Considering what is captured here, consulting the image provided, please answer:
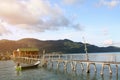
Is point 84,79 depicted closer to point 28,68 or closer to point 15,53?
point 28,68

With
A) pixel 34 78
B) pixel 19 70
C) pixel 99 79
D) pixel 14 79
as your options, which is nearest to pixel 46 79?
pixel 34 78

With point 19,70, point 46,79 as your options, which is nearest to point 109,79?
point 46,79

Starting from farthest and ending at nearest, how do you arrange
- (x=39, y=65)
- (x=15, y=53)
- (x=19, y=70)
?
1. (x=15, y=53)
2. (x=39, y=65)
3. (x=19, y=70)

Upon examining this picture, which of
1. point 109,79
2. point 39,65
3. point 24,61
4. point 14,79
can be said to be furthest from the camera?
point 24,61

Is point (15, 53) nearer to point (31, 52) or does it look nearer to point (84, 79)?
point (31, 52)

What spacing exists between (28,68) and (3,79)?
19621 millimetres

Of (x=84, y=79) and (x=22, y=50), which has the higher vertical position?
(x=22, y=50)

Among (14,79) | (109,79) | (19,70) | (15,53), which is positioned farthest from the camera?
(15,53)

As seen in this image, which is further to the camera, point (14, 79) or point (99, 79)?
point (14, 79)

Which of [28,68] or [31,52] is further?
[31,52]

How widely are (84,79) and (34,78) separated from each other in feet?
37.5

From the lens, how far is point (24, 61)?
105m

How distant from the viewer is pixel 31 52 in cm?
10825

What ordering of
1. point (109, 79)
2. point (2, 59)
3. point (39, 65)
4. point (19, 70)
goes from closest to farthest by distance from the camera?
point (109, 79) → point (19, 70) → point (39, 65) → point (2, 59)
